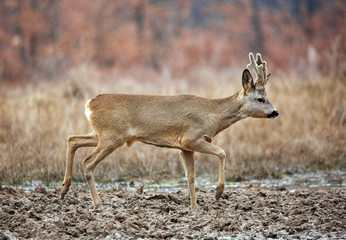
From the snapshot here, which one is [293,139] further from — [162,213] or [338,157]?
[162,213]

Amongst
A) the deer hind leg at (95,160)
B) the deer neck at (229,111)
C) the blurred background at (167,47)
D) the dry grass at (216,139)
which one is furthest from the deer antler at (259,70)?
the blurred background at (167,47)

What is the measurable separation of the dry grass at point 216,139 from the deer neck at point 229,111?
223 centimetres

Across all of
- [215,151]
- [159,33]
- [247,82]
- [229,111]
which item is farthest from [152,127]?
[159,33]

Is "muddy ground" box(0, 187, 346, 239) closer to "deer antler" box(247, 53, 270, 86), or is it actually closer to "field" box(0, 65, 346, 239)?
"field" box(0, 65, 346, 239)

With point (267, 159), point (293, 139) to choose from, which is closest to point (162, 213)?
point (267, 159)

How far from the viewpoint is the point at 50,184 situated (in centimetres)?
986

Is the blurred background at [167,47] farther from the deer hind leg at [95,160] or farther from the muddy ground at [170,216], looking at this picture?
the deer hind leg at [95,160]

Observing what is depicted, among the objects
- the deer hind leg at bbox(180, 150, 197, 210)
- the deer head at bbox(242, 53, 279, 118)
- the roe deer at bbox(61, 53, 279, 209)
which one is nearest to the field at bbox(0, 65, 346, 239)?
the deer hind leg at bbox(180, 150, 197, 210)

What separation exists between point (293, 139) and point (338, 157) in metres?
1.63

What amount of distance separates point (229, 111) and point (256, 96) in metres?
0.49

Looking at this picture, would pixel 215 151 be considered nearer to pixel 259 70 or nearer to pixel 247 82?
pixel 247 82

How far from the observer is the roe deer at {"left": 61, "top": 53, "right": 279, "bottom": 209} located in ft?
26.3

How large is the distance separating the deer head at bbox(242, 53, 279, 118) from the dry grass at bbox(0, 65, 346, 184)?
2.24 m

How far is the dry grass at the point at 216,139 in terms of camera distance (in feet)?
35.3
